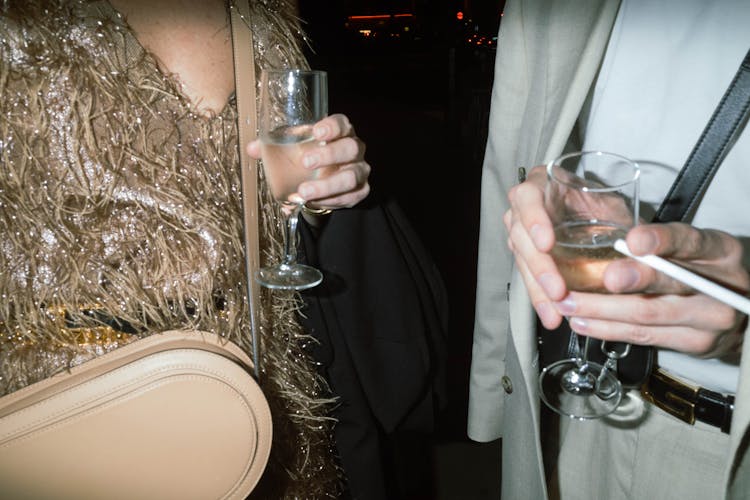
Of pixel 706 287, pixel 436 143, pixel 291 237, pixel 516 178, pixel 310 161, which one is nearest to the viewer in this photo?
pixel 706 287

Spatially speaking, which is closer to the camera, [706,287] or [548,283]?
[706,287]

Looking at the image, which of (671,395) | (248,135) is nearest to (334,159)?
(248,135)

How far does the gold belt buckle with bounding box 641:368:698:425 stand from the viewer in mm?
974

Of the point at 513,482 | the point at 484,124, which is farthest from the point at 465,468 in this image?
the point at 484,124

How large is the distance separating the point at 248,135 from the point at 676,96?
88 cm

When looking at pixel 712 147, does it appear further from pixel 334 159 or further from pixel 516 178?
pixel 334 159

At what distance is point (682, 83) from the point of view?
3.43 feet

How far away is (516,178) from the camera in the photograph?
1.24 m

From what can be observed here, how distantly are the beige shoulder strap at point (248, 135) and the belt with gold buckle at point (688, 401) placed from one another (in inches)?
32.0

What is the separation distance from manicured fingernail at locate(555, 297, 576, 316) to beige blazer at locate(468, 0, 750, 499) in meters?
0.24

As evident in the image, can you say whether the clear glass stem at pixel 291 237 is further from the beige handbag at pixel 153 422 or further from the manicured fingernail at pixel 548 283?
the manicured fingernail at pixel 548 283

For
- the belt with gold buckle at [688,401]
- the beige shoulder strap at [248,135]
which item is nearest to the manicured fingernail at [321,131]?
the beige shoulder strap at [248,135]

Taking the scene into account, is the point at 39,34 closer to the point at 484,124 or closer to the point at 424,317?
the point at 424,317

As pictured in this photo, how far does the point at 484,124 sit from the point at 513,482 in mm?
3983
